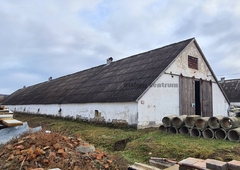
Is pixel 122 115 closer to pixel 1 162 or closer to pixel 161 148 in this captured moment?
pixel 161 148

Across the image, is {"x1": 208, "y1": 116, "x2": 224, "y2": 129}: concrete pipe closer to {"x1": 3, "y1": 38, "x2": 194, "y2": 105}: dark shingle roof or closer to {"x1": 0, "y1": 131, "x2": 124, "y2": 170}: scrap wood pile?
{"x1": 3, "y1": 38, "x2": 194, "y2": 105}: dark shingle roof

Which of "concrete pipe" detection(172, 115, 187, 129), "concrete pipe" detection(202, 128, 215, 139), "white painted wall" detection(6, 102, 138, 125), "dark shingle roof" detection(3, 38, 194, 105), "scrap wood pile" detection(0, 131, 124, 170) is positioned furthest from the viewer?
"dark shingle roof" detection(3, 38, 194, 105)

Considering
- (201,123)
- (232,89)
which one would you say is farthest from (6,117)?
(232,89)

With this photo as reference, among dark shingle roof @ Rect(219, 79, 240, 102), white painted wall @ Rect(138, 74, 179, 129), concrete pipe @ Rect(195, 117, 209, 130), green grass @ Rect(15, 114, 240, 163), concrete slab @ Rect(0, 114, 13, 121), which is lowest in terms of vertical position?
green grass @ Rect(15, 114, 240, 163)

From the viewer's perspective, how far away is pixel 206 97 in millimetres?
12922

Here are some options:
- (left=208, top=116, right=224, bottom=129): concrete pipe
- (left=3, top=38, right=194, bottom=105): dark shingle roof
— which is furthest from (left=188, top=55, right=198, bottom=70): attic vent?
(left=208, top=116, right=224, bottom=129): concrete pipe

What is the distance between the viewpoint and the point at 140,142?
6621mm

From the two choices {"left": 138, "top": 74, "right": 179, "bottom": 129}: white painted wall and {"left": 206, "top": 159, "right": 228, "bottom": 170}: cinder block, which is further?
{"left": 138, "top": 74, "right": 179, "bottom": 129}: white painted wall

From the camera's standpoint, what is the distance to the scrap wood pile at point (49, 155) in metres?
3.63

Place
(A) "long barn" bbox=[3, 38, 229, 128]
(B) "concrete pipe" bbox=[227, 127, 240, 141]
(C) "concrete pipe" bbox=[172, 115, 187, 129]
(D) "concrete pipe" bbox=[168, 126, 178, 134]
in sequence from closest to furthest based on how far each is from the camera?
(B) "concrete pipe" bbox=[227, 127, 240, 141], (C) "concrete pipe" bbox=[172, 115, 187, 129], (D) "concrete pipe" bbox=[168, 126, 178, 134], (A) "long barn" bbox=[3, 38, 229, 128]

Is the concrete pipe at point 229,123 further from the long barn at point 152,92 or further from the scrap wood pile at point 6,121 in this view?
the scrap wood pile at point 6,121

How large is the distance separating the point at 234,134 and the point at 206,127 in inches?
33.5

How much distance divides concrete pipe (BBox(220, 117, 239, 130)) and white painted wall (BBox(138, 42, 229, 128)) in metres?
3.38

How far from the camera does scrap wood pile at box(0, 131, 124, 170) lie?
143 inches
